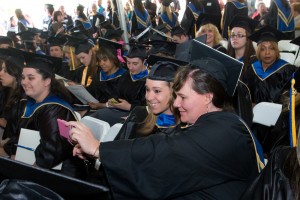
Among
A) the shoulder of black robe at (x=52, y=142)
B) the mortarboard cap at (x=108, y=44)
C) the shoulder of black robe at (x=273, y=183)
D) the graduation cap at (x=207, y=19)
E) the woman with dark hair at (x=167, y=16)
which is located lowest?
the shoulder of black robe at (x=52, y=142)

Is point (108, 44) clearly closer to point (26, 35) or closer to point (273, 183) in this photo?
point (273, 183)

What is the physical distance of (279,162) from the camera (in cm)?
164

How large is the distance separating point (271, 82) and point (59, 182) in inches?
154

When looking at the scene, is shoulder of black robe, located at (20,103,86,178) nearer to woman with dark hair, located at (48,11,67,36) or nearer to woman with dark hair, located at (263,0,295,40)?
woman with dark hair, located at (263,0,295,40)

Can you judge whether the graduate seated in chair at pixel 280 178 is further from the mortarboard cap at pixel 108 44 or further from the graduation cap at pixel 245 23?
the mortarboard cap at pixel 108 44

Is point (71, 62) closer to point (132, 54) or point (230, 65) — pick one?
point (132, 54)

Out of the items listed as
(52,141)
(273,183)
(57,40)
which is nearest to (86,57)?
(57,40)

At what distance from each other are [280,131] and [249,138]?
1239mm

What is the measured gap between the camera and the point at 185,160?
181cm

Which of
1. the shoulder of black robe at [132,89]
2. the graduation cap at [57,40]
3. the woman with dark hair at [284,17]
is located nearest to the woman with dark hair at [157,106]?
the shoulder of black robe at [132,89]

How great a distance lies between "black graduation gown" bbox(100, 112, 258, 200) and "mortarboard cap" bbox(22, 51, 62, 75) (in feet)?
6.29

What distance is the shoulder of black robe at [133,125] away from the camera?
10.2 feet

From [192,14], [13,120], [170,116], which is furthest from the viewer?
[192,14]

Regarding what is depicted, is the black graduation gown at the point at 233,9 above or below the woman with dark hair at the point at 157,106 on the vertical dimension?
above
